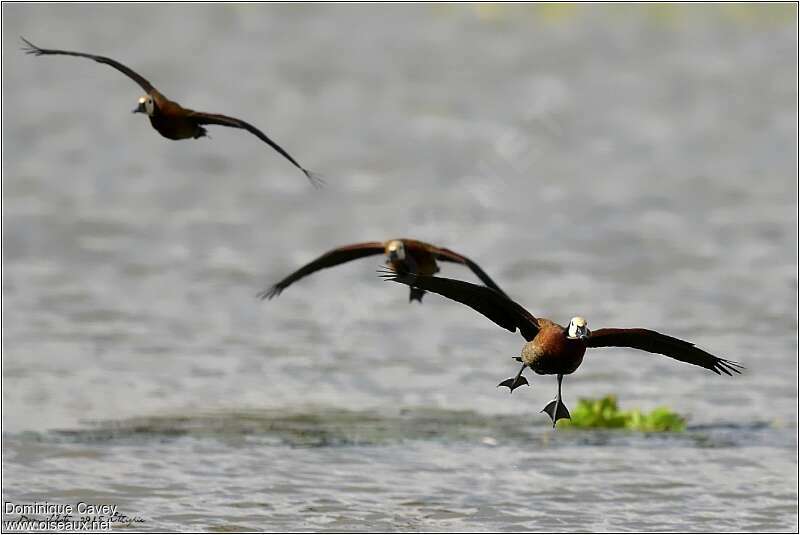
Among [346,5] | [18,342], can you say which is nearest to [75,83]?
[346,5]

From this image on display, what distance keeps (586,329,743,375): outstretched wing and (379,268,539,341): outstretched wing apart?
384 mm

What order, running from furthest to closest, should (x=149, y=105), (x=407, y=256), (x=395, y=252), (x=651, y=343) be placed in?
(x=407, y=256) < (x=395, y=252) < (x=149, y=105) < (x=651, y=343)

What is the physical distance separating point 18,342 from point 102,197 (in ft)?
31.0

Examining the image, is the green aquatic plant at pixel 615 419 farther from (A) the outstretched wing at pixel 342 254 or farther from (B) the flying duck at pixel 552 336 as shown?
(B) the flying duck at pixel 552 336

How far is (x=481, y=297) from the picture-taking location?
9492 millimetres

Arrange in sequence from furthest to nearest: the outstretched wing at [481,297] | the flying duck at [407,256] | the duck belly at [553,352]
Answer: the flying duck at [407,256] < the duck belly at [553,352] < the outstretched wing at [481,297]

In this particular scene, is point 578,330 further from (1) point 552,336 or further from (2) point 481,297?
(2) point 481,297

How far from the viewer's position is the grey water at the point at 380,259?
12.6m

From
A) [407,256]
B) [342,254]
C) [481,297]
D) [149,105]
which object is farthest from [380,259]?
[481,297]

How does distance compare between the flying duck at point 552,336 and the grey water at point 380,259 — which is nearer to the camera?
the flying duck at point 552,336

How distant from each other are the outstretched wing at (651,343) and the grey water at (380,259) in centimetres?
203

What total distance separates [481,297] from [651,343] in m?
0.98

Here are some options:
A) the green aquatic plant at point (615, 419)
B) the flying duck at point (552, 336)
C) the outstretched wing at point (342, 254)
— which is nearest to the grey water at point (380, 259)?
the green aquatic plant at point (615, 419)

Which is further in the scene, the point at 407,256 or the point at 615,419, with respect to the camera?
the point at 615,419
